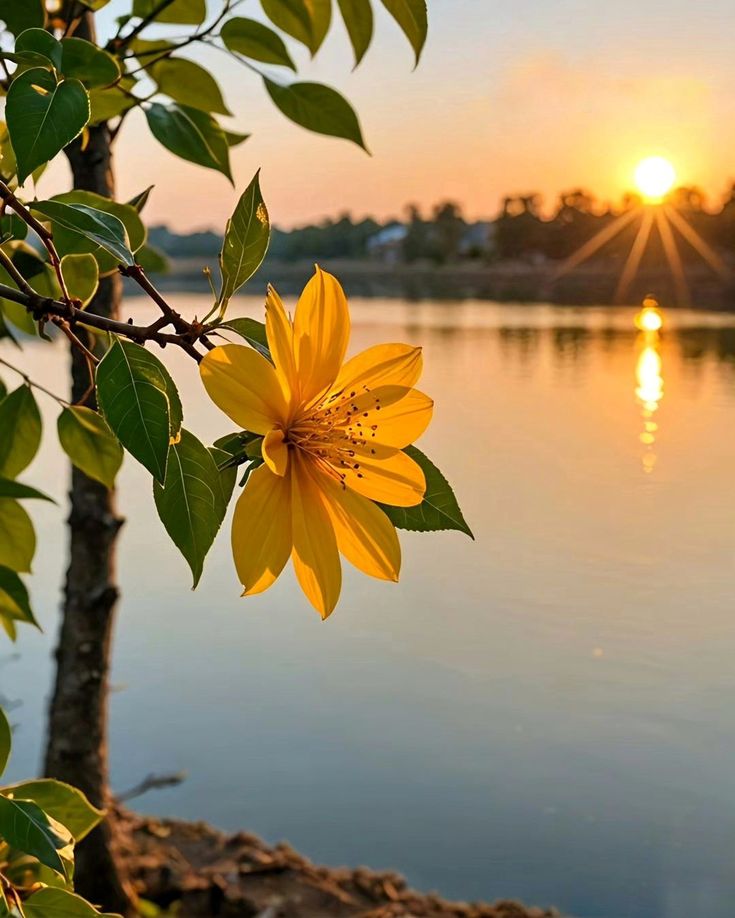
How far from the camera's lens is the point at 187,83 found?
1.76ft

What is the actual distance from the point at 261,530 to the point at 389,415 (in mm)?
45

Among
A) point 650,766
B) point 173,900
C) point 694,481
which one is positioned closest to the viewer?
point 173,900

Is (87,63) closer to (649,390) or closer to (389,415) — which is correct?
(389,415)

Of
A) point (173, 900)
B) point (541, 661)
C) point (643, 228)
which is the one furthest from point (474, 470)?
point (643, 228)

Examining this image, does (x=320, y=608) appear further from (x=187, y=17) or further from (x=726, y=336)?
(x=726, y=336)

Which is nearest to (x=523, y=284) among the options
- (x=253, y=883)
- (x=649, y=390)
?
(x=649, y=390)

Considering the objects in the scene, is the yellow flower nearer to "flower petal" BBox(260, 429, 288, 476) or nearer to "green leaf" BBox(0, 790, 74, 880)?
"flower petal" BBox(260, 429, 288, 476)

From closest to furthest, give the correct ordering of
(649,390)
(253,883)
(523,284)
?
(253,883) < (649,390) < (523,284)

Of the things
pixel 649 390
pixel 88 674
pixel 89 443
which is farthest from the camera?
pixel 649 390

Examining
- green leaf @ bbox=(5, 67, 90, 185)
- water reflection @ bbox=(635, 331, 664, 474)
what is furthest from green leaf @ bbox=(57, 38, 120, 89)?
water reflection @ bbox=(635, 331, 664, 474)

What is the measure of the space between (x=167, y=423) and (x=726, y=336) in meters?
9.65

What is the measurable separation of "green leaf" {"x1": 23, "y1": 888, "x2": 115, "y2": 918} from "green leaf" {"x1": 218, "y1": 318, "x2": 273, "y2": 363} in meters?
0.20

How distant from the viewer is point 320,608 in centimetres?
28

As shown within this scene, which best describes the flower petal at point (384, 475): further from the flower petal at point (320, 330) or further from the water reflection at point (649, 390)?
the water reflection at point (649, 390)
